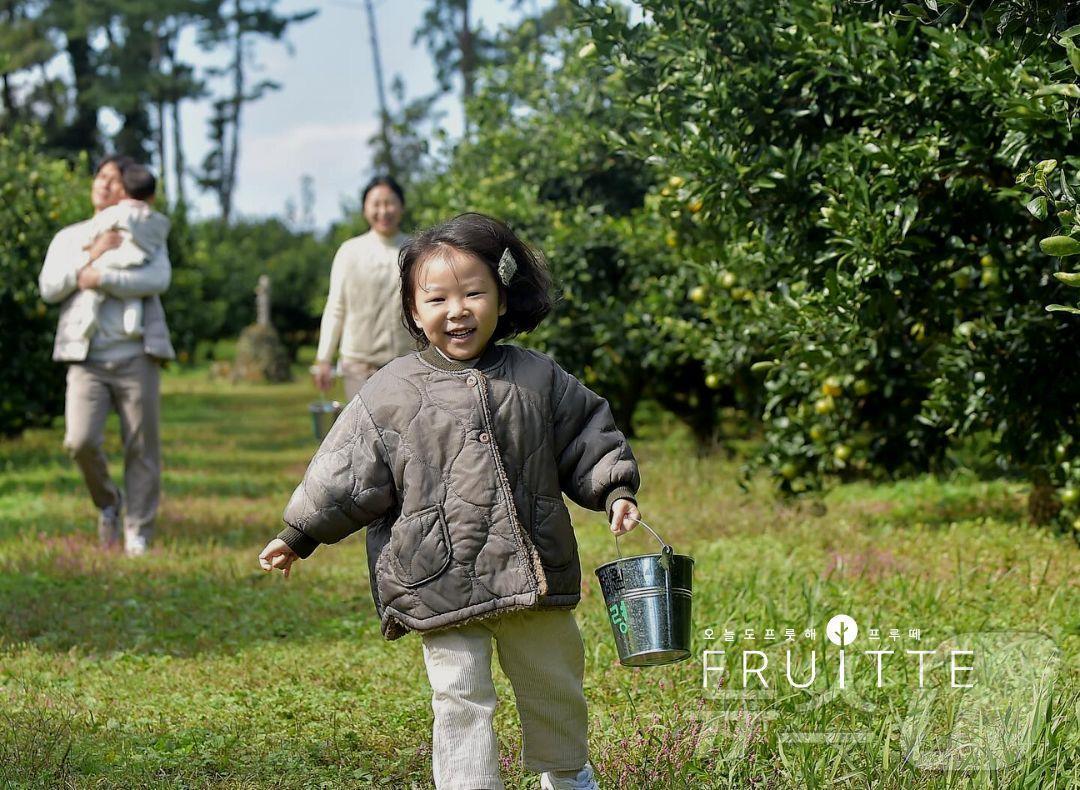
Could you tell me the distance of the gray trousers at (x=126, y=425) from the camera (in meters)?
6.84

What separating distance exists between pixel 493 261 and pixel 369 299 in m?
3.85

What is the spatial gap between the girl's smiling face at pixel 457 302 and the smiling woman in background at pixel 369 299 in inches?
148

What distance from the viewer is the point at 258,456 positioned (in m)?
12.6

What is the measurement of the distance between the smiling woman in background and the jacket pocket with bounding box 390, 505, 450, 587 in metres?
3.96

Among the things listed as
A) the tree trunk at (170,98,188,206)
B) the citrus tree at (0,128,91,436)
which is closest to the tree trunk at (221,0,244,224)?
the tree trunk at (170,98,188,206)

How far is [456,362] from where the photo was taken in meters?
3.37

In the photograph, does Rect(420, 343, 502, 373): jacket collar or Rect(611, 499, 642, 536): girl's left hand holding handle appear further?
Rect(420, 343, 502, 373): jacket collar

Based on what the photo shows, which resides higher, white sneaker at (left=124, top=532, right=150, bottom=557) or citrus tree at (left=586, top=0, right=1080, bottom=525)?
citrus tree at (left=586, top=0, right=1080, bottom=525)

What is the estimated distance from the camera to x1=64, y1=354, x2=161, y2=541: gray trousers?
6844mm

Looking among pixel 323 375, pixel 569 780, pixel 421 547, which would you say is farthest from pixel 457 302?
pixel 323 375

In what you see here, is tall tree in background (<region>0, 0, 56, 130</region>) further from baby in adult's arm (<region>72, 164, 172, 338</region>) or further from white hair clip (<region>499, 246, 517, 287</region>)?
white hair clip (<region>499, 246, 517, 287</region>)

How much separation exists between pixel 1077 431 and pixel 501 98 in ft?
21.8

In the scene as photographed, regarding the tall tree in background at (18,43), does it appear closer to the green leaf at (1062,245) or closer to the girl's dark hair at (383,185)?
the girl's dark hair at (383,185)

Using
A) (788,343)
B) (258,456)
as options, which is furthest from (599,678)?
(258,456)
